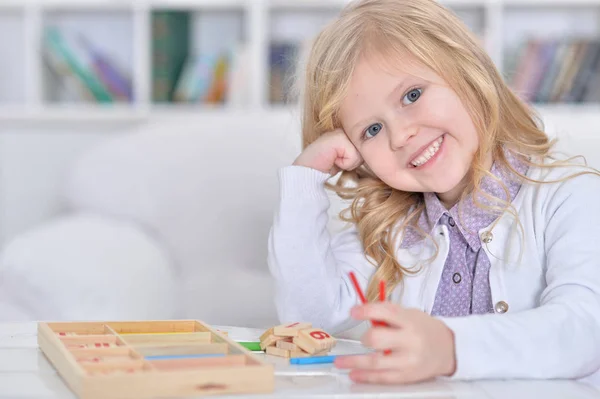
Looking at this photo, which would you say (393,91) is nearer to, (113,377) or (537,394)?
(537,394)

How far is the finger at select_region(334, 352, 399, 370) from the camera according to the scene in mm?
717

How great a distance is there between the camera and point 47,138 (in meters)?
2.94

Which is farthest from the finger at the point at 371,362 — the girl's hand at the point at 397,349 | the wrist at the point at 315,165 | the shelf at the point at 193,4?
the shelf at the point at 193,4

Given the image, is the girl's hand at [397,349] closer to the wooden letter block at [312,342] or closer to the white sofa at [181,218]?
the wooden letter block at [312,342]

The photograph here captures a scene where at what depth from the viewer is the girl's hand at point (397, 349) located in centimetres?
72

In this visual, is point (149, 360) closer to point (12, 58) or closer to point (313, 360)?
point (313, 360)

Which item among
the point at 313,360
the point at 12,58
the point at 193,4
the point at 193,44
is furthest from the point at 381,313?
the point at 12,58

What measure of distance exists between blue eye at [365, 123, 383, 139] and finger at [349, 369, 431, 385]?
0.46 m

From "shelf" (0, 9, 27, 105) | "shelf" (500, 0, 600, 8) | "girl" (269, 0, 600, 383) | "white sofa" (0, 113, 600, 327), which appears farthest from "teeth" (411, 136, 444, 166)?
"shelf" (0, 9, 27, 105)

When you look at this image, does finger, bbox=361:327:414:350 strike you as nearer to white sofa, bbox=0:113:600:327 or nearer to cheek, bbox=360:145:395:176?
cheek, bbox=360:145:395:176

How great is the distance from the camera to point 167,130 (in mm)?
2074

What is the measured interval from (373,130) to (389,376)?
481 mm

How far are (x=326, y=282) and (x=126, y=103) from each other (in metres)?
1.89

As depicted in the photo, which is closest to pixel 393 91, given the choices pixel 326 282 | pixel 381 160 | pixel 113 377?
pixel 381 160
